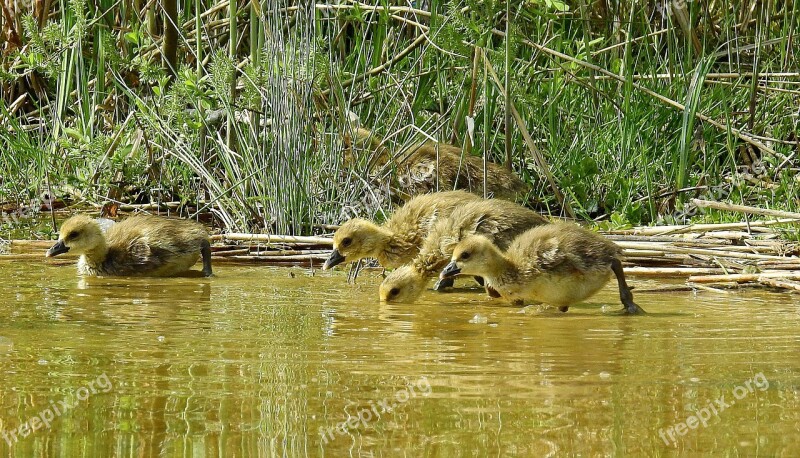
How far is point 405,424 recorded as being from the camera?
282 centimetres

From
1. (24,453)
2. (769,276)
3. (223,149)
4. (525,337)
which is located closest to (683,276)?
(769,276)

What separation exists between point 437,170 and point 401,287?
2097mm

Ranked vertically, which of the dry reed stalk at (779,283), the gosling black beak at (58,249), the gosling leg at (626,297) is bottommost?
the gosling black beak at (58,249)

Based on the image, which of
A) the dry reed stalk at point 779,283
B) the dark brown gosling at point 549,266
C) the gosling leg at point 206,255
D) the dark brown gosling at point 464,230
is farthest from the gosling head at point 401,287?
the dry reed stalk at point 779,283

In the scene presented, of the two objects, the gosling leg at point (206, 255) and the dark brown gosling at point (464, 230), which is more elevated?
the dark brown gosling at point (464, 230)

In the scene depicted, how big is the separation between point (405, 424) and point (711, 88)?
6779mm

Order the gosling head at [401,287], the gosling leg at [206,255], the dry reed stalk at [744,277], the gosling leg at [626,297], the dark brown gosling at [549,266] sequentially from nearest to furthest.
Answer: the gosling leg at [626,297] → the dark brown gosling at [549,266] → the gosling head at [401,287] → the dry reed stalk at [744,277] → the gosling leg at [206,255]

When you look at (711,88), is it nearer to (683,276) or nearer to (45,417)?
(683,276)

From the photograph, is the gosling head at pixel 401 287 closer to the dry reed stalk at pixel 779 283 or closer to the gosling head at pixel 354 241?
the gosling head at pixel 354 241

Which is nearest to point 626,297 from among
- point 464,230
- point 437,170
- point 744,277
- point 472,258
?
point 472,258

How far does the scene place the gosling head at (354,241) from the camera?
5.79 m

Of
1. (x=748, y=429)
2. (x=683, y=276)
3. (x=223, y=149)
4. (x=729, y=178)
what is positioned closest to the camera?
(x=748, y=429)

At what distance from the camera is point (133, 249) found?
21.0 feet

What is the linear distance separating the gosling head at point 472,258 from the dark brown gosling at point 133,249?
1699 mm
